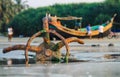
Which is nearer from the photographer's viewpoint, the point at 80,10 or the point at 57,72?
the point at 57,72

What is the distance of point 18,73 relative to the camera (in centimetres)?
1400

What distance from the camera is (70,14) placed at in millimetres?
68312

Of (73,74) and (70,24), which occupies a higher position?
(70,24)

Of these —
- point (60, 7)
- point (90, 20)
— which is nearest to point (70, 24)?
point (90, 20)

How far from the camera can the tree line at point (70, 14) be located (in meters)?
64.3

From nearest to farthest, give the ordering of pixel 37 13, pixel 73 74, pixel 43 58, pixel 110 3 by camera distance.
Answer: pixel 73 74 → pixel 43 58 → pixel 110 3 → pixel 37 13

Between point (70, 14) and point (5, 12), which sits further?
point (5, 12)

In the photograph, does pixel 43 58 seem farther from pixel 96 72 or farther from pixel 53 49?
pixel 96 72

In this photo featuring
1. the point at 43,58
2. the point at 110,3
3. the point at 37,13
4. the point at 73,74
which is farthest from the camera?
the point at 37,13

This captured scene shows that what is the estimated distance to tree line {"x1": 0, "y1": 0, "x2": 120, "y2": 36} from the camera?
6431cm

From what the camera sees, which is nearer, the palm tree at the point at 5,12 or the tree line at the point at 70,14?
the tree line at the point at 70,14

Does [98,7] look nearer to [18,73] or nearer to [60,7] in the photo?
[60,7]

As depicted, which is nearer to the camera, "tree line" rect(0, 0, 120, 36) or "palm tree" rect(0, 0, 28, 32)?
"tree line" rect(0, 0, 120, 36)

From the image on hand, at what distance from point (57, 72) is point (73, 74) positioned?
2.58 feet
